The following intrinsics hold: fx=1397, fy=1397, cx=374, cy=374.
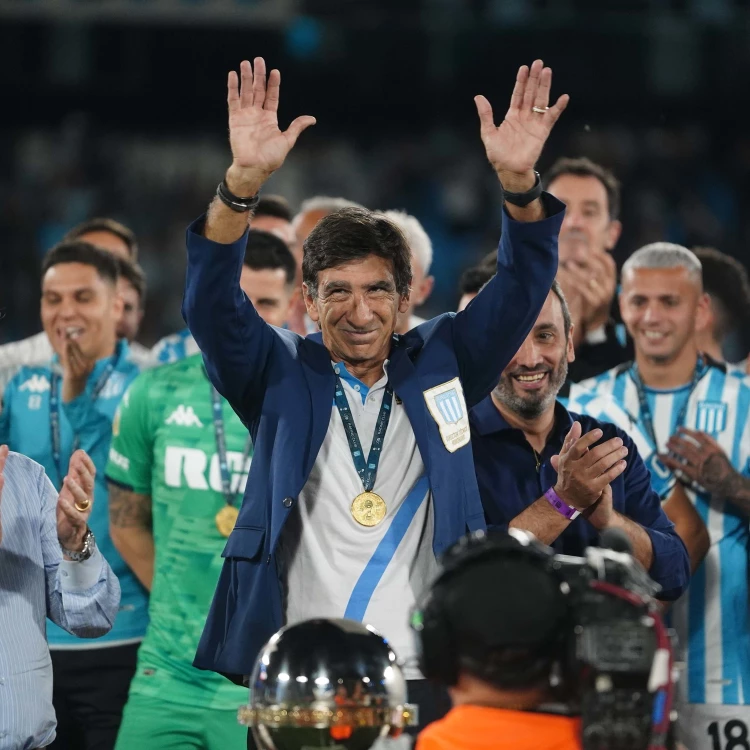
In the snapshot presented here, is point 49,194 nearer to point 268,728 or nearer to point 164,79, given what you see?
point 164,79

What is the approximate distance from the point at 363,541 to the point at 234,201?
2.92 ft

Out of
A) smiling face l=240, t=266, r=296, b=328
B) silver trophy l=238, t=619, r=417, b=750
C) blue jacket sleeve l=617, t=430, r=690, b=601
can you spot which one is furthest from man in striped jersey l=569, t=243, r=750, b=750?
silver trophy l=238, t=619, r=417, b=750

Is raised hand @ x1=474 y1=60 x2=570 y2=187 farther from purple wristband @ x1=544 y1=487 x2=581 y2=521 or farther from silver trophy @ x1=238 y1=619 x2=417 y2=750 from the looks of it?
silver trophy @ x1=238 y1=619 x2=417 y2=750

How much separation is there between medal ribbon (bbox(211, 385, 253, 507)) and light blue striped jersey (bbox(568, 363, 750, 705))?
1.29 metres

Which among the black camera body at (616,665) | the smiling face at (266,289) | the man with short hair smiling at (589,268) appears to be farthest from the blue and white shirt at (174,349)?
the black camera body at (616,665)

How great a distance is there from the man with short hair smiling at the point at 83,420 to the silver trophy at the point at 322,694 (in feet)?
10.3

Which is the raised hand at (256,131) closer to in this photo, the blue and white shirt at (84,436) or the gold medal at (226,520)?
the gold medal at (226,520)

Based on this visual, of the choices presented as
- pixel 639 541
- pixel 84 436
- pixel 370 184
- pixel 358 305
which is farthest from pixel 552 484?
pixel 370 184

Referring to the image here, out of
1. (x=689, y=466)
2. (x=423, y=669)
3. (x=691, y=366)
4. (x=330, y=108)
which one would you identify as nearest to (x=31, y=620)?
(x=423, y=669)

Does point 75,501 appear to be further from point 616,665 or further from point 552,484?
point 616,665

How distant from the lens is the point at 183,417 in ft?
17.3

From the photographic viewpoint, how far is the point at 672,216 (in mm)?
13422

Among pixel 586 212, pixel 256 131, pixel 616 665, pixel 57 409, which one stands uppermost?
pixel 586 212

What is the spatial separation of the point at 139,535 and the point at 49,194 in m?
8.98
